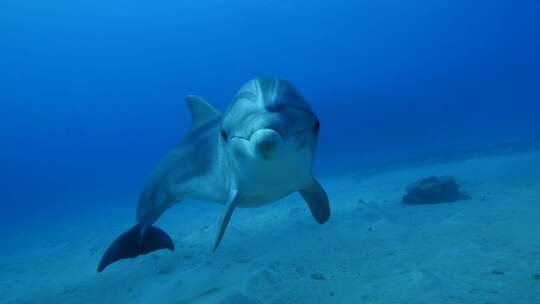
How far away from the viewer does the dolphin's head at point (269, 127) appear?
2199 millimetres

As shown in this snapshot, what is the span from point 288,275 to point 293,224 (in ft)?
10.1

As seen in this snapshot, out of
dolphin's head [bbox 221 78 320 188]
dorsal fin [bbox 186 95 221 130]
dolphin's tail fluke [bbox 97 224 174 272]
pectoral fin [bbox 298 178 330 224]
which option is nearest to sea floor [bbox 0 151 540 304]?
dolphin's tail fluke [bbox 97 224 174 272]

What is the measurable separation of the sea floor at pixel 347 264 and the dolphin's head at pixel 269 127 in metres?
1.78

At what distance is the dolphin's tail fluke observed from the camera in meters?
4.97

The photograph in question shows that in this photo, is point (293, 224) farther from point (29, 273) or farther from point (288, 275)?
point (29, 273)

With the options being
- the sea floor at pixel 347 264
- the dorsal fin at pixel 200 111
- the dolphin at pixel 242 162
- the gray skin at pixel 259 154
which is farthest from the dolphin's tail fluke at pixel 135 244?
the dorsal fin at pixel 200 111

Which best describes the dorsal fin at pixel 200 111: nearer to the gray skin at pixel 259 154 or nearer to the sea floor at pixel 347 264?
the gray skin at pixel 259 154

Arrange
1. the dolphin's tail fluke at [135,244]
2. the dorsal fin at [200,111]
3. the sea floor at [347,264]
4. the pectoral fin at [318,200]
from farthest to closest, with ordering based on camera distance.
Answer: the dorsal fin at [200,111] → the dolphin's tail fluke at [135,244] → the pectoral fin at [318,200] → the sea floor at [347,264]

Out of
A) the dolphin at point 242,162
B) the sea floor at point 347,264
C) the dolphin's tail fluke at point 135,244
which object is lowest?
the sea floor at point 347,264

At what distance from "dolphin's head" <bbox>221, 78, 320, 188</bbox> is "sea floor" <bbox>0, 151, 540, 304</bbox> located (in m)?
1.78

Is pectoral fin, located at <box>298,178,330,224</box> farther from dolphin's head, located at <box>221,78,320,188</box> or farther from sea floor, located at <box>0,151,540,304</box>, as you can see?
dolphin's head, located at <box>221,78,320,188</box>

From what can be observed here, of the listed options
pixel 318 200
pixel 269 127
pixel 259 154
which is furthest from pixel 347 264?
pixel 269 127

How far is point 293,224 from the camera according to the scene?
24.2 feet

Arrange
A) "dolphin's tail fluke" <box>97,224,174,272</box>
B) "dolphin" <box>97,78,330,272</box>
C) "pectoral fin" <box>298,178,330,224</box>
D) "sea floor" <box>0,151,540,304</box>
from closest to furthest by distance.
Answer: "dolphin" <box>97,78,330,272</box>, "sea floor" <box>0,151,540,304</box>, "pectoral fin" <box>298,178,330,224</box>, "dolphin's tail fluke" <box>97,224,174,272</box>
